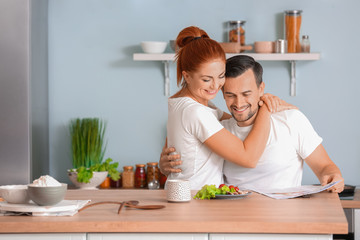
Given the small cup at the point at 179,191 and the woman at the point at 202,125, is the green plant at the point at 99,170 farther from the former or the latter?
the small cup at the point at 179,191

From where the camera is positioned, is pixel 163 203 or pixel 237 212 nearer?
pixel 237 212

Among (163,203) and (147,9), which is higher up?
(147,9)

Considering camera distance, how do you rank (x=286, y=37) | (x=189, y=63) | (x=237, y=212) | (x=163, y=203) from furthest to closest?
(x=286, y=37)
(x=189, y=63)
(x=163, y=203)
(x=237, y=212)

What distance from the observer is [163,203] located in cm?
213

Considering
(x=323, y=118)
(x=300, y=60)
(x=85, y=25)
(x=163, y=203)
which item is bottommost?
(x=163, y=203)

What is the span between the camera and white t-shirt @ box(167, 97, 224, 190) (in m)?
2.38

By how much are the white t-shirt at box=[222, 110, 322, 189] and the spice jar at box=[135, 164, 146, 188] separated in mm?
1618

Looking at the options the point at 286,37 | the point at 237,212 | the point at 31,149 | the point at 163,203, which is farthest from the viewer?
the point at 286,37

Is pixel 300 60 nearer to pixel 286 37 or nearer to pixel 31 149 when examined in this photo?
pixel 286 37

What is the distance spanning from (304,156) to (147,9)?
2159mm

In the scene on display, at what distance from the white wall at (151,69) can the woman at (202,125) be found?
183 cm

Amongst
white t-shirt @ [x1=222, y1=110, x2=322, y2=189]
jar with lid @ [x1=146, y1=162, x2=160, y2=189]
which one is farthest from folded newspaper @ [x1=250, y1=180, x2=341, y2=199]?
jar with lid @ [x1=146, y1=162, x2=160, y2=189]

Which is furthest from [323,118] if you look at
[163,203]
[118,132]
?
[163,203]

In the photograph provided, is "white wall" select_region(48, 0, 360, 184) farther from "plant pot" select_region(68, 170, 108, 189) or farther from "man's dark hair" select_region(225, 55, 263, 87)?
"man's dark hair" select_region(225, 55, 263, 87)
